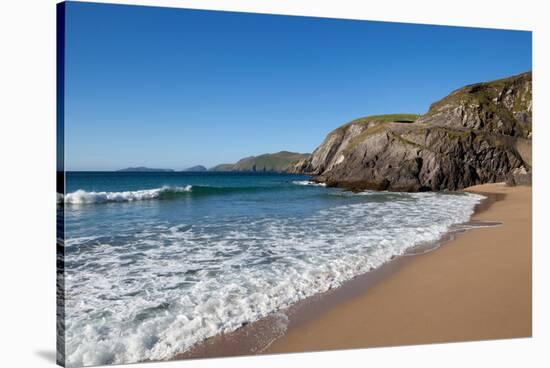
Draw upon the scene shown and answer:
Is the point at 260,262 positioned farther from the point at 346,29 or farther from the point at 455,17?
the point at 455,17

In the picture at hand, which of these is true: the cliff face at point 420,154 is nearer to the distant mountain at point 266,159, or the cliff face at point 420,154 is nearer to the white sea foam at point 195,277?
the distant mountain at point 266,159

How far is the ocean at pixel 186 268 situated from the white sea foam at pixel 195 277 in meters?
0.01

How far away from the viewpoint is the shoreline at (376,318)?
378 centimetres

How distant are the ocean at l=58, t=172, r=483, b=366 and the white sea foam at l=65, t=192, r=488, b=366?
0.01m

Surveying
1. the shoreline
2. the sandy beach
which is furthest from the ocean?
the sandy beach

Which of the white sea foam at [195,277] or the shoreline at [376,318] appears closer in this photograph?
the white sea foam at [195,277]

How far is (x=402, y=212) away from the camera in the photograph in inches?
413

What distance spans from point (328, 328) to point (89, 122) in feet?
9.71

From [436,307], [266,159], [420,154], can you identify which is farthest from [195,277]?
[420,154]

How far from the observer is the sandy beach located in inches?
161

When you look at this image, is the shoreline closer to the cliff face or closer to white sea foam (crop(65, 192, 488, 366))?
white sea foam (crop(65, 192, 488, 366))

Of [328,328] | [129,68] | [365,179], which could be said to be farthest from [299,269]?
[365,179]

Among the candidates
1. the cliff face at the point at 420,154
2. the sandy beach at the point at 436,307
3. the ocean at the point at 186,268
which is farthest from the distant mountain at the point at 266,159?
the cliff face at the point at 420,154

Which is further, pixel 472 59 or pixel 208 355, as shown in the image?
pixel 472 59
